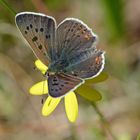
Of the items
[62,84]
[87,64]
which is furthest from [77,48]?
[62,84]

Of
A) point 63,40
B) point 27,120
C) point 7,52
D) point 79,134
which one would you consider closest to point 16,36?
point 7,52

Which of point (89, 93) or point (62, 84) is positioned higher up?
point (62, 84)

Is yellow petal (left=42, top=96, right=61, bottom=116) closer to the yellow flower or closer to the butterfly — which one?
the yellow flower

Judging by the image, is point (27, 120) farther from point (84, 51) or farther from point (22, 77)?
point (84, 51)

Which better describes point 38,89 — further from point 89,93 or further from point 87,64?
point 87,64

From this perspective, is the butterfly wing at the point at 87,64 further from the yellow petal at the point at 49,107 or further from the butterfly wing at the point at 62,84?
the yellow petal at the point at 49,107
